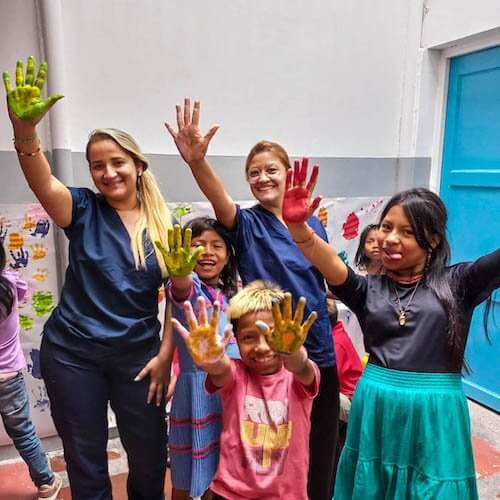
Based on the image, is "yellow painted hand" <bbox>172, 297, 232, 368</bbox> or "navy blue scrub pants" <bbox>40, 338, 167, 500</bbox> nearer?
"yellow painted hand" <bbox>172, 297, 232, 368</bbox>

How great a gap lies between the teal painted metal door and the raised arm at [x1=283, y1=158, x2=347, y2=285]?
1.82 m

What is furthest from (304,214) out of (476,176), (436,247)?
(476,176)

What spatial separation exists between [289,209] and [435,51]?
2196 millimetres

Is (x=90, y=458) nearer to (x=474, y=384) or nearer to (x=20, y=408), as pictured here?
(x=20, y=408)

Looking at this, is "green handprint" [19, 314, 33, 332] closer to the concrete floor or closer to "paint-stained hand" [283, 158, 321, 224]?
the concrete floor

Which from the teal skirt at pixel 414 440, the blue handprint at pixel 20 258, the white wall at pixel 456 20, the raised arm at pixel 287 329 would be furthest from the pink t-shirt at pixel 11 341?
the white wall at pixel 456 20

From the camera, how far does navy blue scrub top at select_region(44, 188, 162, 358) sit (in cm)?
136

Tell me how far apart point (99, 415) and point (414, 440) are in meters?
0.89

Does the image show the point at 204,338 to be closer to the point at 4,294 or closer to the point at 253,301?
the point at 253,301

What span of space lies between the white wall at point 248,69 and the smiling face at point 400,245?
4.42ft

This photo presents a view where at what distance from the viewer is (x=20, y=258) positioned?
6.91 feet

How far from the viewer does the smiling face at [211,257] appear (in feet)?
5.26

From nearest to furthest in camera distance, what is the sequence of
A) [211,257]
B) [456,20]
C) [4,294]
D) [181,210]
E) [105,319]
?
[105,319]
[211,257]
[4,294]
[181,210]
[456,20]

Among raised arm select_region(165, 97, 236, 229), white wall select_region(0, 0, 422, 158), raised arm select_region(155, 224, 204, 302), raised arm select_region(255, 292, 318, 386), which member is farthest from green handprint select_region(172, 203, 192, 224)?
raised arm select_region(255, 292, 318, 386)
